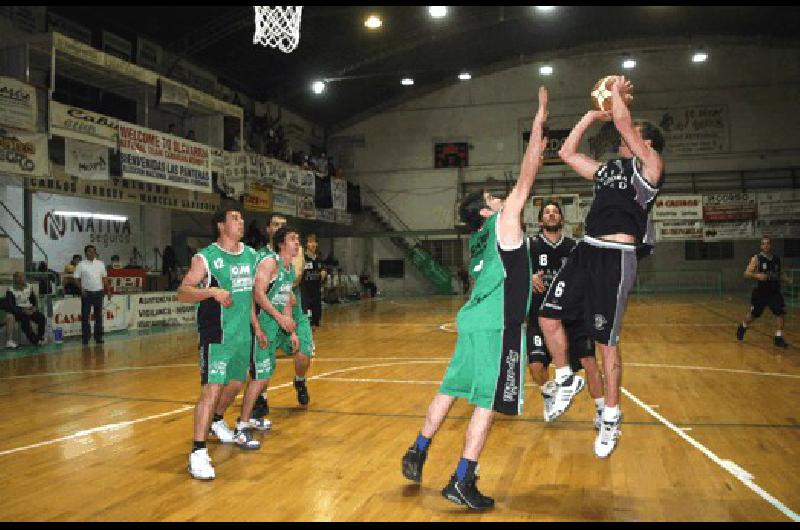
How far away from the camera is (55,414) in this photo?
22.1 feet

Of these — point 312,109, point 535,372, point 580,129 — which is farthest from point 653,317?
point 312,109

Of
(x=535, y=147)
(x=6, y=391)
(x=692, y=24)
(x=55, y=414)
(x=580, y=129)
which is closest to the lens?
(x=535, y=147)

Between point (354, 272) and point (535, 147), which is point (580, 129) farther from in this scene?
point (354, 272)

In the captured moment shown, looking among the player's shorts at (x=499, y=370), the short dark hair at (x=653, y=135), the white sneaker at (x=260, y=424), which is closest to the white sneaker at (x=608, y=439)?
the player's shorts at (x=499, y=370)

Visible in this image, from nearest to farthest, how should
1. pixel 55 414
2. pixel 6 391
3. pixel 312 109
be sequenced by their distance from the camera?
pixel 55 414, pixel 6 391, pixel 312 109

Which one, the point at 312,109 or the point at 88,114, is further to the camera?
the point at 312,109

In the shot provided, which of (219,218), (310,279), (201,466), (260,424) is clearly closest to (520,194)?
(219,218)

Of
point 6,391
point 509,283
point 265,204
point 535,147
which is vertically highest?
point 265,204

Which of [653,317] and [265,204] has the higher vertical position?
[265,204]

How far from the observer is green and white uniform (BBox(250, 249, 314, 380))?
5.66 meters

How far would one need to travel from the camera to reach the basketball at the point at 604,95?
4.41 meters

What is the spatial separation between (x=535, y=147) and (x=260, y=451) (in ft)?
10.2

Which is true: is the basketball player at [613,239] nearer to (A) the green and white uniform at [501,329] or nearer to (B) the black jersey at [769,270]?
(A) the green and white uniform at [501,329]

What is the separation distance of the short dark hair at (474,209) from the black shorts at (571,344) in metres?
2.03
